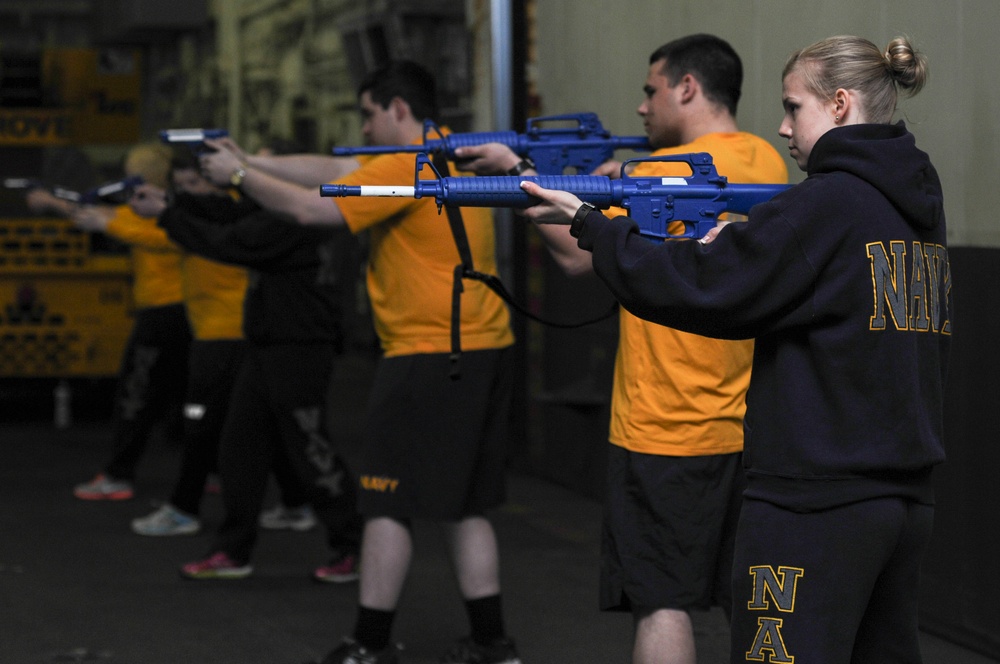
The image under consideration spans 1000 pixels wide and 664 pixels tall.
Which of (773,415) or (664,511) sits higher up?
(773,415)

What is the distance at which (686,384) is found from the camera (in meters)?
4.07

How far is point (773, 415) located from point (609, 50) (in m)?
5.54

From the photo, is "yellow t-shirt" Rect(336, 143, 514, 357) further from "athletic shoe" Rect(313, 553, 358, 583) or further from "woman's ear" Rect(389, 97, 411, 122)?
"athletic shoe" Rect(313, 553, 358, 583)

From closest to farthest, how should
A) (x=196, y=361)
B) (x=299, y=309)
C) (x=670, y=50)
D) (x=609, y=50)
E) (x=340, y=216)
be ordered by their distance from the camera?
(x=670, y=50), (x=340, y=216), (x=299, y=309), (x=196, y=361), (x=609, y=50)

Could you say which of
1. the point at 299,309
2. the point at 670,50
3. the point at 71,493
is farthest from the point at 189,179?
the point at 670,50

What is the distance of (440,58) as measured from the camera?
455 inches

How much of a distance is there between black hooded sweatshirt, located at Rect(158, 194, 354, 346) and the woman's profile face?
3353mm

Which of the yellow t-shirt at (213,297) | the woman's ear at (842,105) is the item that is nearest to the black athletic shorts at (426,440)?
the woman's ear at (842,105)

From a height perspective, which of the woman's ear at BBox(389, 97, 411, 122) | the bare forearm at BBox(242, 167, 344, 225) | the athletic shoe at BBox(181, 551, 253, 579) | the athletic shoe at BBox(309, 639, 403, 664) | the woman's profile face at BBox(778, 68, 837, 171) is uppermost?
the woman's ear at BBox(389, 97, 411, 122)

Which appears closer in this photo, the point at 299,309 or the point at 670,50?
the point at 670,50

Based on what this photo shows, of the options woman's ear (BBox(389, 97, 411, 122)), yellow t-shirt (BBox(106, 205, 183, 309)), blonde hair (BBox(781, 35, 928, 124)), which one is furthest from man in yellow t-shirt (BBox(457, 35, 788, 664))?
yellow t-shirt (BBox(106, 205, 183, 309))

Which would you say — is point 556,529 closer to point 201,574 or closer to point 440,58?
point 201,574

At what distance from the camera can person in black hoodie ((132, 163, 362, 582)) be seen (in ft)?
21.8

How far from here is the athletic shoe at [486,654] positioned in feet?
17.0
